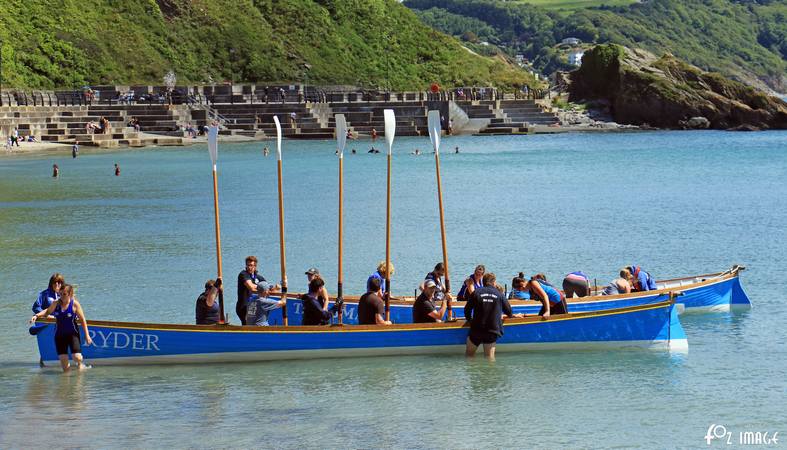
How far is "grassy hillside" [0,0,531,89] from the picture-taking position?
113 metres

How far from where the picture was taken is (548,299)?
2184 cm

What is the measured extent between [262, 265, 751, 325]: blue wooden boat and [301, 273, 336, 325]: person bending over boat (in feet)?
5.89

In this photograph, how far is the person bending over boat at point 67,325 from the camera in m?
19.9

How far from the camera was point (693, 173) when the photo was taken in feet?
228

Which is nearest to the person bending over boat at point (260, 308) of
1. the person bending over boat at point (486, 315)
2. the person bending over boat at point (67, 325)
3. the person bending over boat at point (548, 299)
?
the person bending over boat at point (67, 325)

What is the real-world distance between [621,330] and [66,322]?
960 centimetres

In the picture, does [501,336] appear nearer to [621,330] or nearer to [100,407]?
[621,330]

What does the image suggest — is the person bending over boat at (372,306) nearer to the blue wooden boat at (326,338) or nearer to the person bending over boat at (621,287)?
the blue wooden boat at (326,338)

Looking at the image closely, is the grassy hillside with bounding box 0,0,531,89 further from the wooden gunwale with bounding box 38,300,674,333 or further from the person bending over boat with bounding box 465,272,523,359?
the person bending over boat with bounding box 465,272,523,359

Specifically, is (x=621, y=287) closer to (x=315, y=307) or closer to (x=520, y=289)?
(x=520, y=289)

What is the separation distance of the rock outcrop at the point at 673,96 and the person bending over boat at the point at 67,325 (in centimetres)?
9746

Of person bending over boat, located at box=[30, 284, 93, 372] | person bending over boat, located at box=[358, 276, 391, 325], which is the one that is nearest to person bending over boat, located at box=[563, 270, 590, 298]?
person bending over boat, located at box=[358, 276, 391, 325]

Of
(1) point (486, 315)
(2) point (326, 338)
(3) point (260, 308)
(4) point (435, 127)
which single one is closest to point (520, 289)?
(1) point (486, 315)

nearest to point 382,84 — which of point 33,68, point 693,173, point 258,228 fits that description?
point 33,68
